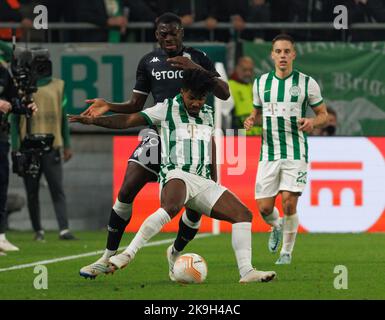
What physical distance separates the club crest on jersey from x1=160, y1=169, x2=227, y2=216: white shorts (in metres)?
2.88

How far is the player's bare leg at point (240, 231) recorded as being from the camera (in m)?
9.80

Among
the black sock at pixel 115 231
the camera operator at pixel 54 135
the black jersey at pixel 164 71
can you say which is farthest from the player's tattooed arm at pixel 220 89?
the camera operator at pixel 54 135

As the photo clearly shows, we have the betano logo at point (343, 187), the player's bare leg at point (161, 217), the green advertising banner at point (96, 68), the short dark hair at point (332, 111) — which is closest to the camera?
the player's bare leg at point (161, 217)

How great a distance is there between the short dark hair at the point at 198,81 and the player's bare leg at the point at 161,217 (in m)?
0.69

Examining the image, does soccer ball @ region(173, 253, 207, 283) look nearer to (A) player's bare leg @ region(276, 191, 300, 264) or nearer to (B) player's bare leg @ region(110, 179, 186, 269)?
(B) player's bare leg @ region(110, 179, 186, 269)

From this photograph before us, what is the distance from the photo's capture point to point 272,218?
1302 cm

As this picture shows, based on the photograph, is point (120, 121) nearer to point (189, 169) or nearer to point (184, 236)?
point (189, 169)

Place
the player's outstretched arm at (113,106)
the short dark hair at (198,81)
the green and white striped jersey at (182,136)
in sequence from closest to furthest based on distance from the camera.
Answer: the player's outstretched arm at (113,106) < the short dark hair at (198,81) < the green and white striped jersey at (182,136)

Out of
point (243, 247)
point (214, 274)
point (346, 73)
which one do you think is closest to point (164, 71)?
point (214, 274)

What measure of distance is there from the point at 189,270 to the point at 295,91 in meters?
3.23

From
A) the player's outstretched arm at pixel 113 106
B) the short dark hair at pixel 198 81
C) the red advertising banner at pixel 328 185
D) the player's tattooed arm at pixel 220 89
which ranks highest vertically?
the short dark hair at pixel 198 81

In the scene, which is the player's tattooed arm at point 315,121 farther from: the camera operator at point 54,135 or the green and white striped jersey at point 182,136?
the camera operator at point 54,135
